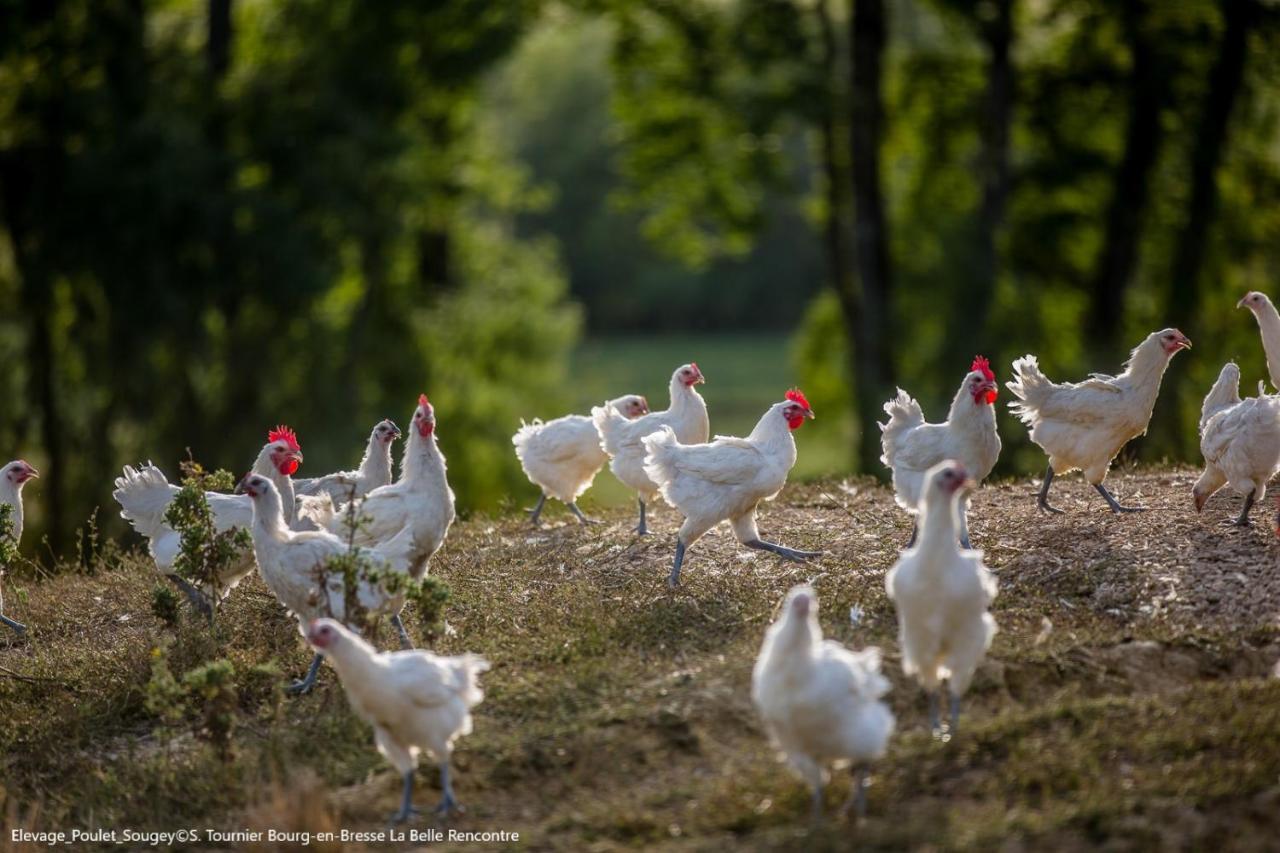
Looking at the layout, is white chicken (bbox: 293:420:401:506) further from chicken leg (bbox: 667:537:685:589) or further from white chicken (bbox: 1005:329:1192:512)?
white chicken (bbox: 1005:329:1192:512)

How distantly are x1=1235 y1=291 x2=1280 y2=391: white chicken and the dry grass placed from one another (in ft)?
3.89

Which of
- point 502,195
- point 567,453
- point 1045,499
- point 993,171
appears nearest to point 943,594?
point 1045,499

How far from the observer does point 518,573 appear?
34.8 feet

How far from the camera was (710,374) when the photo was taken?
56.3 metres

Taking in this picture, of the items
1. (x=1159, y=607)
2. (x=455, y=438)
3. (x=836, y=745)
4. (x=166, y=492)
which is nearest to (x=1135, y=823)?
(x=836, y=745)

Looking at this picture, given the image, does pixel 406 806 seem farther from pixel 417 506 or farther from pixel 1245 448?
pixel 1245 448

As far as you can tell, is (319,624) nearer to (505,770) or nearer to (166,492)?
(505,770)

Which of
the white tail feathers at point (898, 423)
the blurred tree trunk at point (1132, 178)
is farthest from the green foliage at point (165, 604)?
the blurred tree trunk at point (1132, 178)

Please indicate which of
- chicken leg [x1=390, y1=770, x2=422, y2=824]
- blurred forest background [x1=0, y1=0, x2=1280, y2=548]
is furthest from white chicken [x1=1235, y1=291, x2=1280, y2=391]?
blurred forest background [x1=0, y1=0, x2=1280, y2=548]

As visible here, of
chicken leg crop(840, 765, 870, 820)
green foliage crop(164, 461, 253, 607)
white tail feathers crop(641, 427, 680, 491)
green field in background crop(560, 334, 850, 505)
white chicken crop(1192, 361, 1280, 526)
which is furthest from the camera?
green field in background crop(560, 334, 850, 505)

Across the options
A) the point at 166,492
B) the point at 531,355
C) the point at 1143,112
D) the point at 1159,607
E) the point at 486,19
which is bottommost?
the point at 1159,607

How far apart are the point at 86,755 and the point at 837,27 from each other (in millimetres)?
22873

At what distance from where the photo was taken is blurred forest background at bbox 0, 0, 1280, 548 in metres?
21.8

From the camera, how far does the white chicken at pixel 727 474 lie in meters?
9.77
